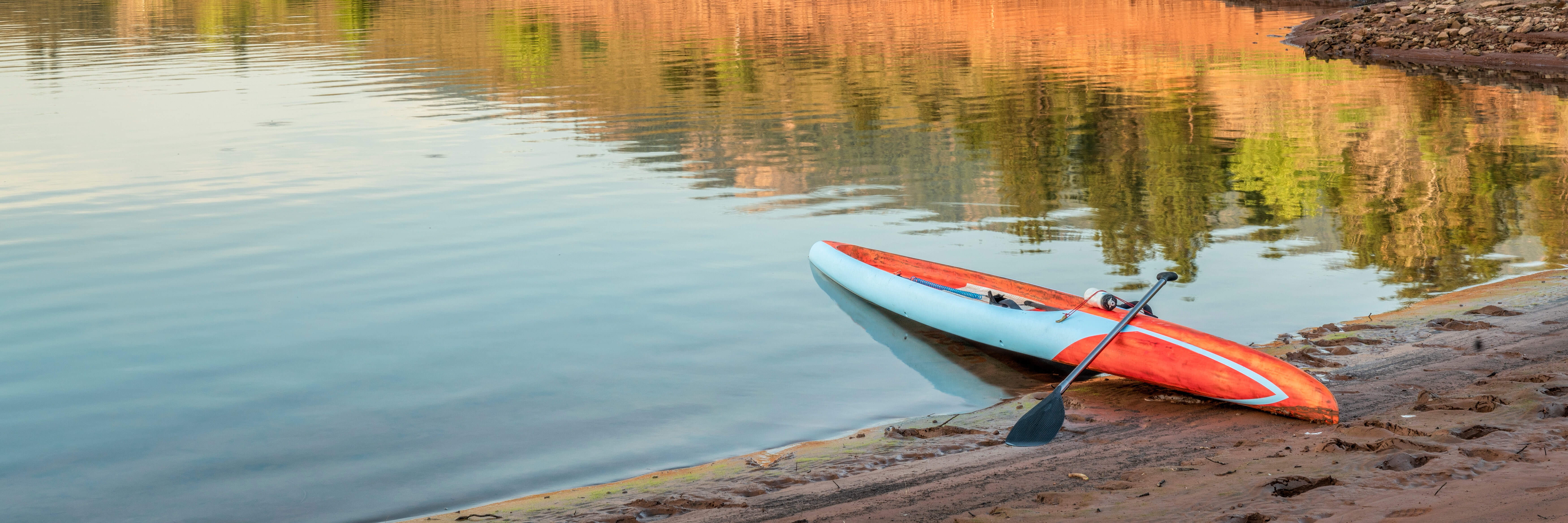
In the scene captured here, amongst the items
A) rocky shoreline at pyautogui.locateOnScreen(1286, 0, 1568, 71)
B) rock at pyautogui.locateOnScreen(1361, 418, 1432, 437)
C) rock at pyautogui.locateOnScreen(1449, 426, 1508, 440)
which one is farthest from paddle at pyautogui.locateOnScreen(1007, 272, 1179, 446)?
rocky shoreline at pyautogui.locateOnScreen(1286, 0, 1568, 71)

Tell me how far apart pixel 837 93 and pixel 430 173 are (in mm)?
17592

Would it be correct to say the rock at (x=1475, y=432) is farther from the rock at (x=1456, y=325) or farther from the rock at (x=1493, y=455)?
the rock at (x=1456, y=325)

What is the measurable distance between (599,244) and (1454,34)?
35.2 m

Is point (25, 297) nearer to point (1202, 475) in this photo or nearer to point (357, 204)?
point (357, 204)

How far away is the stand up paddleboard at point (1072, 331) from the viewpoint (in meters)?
8.52

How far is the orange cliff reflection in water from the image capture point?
17.2 m

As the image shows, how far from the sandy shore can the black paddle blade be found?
0.10m

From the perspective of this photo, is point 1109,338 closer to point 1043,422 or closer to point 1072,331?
point 1072,331

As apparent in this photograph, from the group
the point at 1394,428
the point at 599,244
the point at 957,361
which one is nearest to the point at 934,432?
the point at 957,361

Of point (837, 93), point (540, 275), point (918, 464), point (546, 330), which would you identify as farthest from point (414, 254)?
point (837, 93)

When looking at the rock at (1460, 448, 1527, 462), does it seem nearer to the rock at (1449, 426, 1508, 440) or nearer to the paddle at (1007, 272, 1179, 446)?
the rock at (1449, 426, 1508, 440)

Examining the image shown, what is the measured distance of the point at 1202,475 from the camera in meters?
6.73

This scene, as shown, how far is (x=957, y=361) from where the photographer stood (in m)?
11.4

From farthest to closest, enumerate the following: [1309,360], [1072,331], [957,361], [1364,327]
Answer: [957,361] → [1364,327] → [1072,331] → [1309,360]
